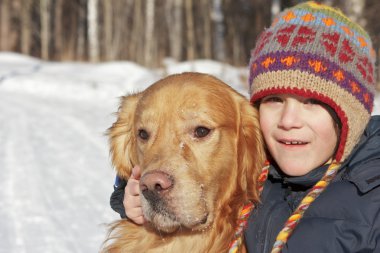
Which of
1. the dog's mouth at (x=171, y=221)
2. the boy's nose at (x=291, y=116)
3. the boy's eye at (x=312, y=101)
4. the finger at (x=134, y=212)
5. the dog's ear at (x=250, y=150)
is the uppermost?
the boy's eye at (x=312, y=101)

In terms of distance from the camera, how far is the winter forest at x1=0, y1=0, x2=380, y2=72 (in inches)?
1071

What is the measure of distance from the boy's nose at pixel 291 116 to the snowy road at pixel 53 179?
1911mm

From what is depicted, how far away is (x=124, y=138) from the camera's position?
10.3 feet

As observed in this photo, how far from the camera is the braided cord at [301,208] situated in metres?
2.38

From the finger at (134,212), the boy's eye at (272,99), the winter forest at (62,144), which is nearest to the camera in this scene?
the boy's eye at (272,99)

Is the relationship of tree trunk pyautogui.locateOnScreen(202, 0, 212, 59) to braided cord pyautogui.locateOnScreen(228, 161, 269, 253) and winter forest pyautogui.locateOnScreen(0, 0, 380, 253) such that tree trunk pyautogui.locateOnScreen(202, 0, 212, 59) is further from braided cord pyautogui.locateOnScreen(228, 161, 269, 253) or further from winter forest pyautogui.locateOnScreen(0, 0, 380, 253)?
braided cord pyautogui.locateOnScreen(228, 161, 269, 253)

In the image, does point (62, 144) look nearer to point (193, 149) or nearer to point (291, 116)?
point (193, 149)

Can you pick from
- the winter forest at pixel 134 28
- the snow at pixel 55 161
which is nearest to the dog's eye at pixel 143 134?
the snow at pixel 55 161

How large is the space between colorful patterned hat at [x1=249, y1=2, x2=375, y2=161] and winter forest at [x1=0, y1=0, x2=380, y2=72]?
2291 centimetres

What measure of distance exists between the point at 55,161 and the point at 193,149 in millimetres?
3862

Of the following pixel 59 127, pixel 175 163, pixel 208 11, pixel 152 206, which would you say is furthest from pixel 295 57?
pixel 208 11

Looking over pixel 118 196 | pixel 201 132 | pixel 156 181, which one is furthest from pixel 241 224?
pixel 118 196

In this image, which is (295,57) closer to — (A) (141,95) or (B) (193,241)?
(A) (141,95)

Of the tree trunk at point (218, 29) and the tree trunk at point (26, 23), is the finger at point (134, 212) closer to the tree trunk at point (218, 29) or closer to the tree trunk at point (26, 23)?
the tree trunk at point (218, 29)
